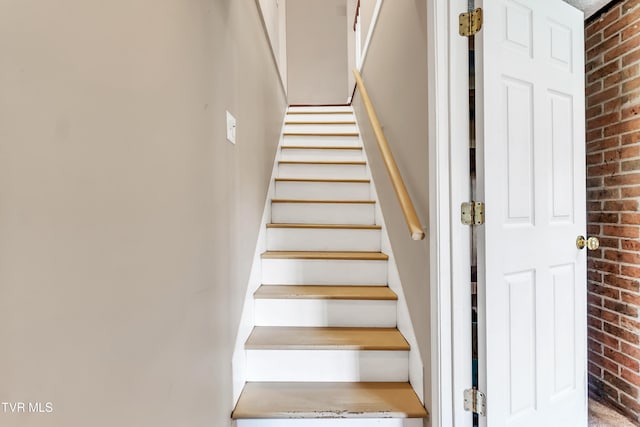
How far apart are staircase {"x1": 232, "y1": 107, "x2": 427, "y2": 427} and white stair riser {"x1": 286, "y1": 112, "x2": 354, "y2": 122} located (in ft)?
4.23

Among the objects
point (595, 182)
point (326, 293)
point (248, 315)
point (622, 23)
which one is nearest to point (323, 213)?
point (326, 293)

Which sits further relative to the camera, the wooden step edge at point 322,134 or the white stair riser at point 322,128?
the white stair riser at point 322,128

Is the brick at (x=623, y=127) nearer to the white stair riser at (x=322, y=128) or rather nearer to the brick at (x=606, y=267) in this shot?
the brick at (x=606, y=267)

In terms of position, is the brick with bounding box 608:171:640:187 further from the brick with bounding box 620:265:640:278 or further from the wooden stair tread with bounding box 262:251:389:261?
the wooden stair tread with bounding box 262:251:389:261

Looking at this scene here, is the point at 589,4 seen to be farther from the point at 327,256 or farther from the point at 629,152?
the point at 327,256

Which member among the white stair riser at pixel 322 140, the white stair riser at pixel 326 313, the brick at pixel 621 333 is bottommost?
the brick at pixel 621 333

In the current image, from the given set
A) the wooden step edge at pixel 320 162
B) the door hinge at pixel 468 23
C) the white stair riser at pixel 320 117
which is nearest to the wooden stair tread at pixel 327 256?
the wooden step edge at pixel 320 162

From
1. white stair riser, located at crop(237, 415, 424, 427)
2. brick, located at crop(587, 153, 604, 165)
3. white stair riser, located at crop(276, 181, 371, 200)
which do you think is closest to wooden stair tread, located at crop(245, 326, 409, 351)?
white stair riser, located at crop(237, 415, 424, 427)

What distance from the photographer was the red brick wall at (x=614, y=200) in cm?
170

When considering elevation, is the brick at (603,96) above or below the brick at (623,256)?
above

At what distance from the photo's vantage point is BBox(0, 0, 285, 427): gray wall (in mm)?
452

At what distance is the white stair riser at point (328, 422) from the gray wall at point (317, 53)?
15.9 ft

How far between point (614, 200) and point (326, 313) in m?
1.75

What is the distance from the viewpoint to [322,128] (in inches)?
136
